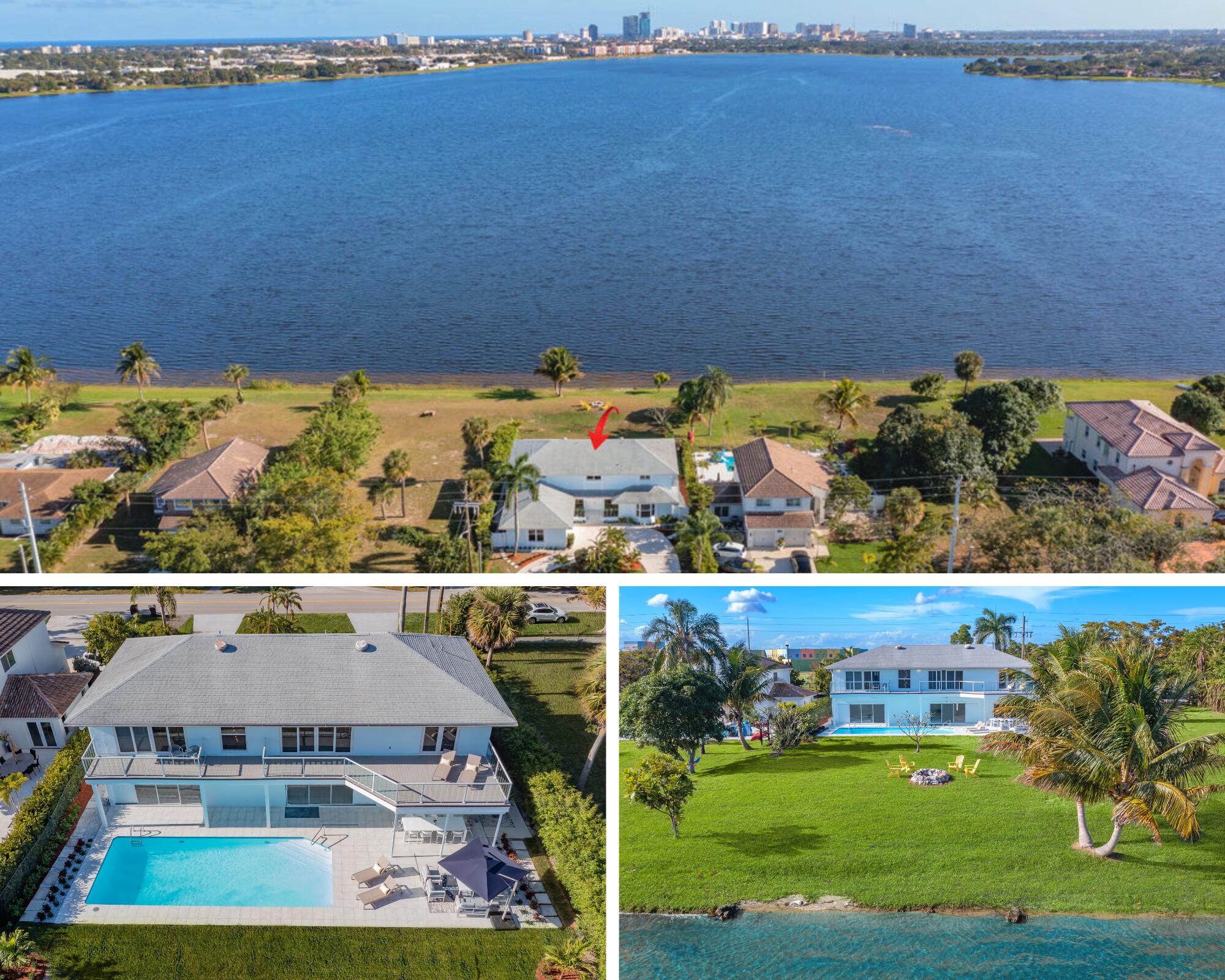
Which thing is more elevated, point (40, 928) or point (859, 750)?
point (859, 750)

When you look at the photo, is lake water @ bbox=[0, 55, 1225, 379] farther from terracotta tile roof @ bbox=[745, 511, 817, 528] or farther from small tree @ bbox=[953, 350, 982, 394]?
terracotta tile roof @ bbox=[745, 511, 817, 528]

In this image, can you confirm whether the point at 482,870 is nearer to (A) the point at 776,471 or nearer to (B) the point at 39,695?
(B) the point at 39,695

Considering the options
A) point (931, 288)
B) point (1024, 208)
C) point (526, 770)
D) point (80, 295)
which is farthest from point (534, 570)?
point (1024, 208)

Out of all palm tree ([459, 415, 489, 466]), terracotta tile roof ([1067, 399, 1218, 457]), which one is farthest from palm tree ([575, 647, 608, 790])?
terracotta tile roof ([1067, 399, 1218, 457])

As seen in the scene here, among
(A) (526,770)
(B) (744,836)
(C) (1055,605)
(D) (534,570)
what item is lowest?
(D) (534,570)

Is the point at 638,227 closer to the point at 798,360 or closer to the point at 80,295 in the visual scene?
the point at 798,360

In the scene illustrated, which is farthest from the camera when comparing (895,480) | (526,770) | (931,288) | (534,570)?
(931,288)
